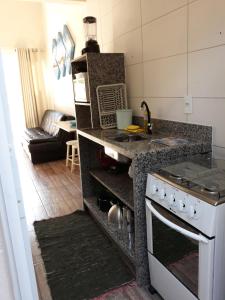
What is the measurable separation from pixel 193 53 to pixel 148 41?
57 centimetres

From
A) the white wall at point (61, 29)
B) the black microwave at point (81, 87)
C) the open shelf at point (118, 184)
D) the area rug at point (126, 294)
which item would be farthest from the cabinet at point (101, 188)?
the white wall at point (61, 29)

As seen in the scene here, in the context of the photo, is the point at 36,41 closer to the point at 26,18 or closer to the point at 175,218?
the point at 26,18

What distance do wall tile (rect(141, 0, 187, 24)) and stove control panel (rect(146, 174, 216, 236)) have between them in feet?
3.95

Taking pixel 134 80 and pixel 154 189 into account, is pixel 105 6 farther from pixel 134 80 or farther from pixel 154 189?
pixel 154 189

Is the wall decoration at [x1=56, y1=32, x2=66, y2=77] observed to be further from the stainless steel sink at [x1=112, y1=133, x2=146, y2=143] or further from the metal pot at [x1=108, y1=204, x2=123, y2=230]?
the metal pot at [x1=108, y1=204, x2=123, y2=230]

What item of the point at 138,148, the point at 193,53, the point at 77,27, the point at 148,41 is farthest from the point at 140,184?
the point at 77,27

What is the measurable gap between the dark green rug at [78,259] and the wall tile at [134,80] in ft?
4.47

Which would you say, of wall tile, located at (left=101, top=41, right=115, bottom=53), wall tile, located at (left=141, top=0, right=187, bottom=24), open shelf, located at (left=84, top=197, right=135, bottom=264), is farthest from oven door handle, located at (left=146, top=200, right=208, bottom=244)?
wall tile, located at (left=101, top=41, right=115, bottom=53)

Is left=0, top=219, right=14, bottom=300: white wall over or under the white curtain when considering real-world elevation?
under

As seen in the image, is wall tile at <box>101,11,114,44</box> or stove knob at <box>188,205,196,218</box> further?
wall tile at <box>101,11,114,44</box>

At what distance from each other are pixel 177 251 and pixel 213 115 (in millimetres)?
851

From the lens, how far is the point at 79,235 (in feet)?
7.86

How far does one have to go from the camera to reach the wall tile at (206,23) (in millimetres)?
1464

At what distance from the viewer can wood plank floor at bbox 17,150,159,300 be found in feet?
6.19
